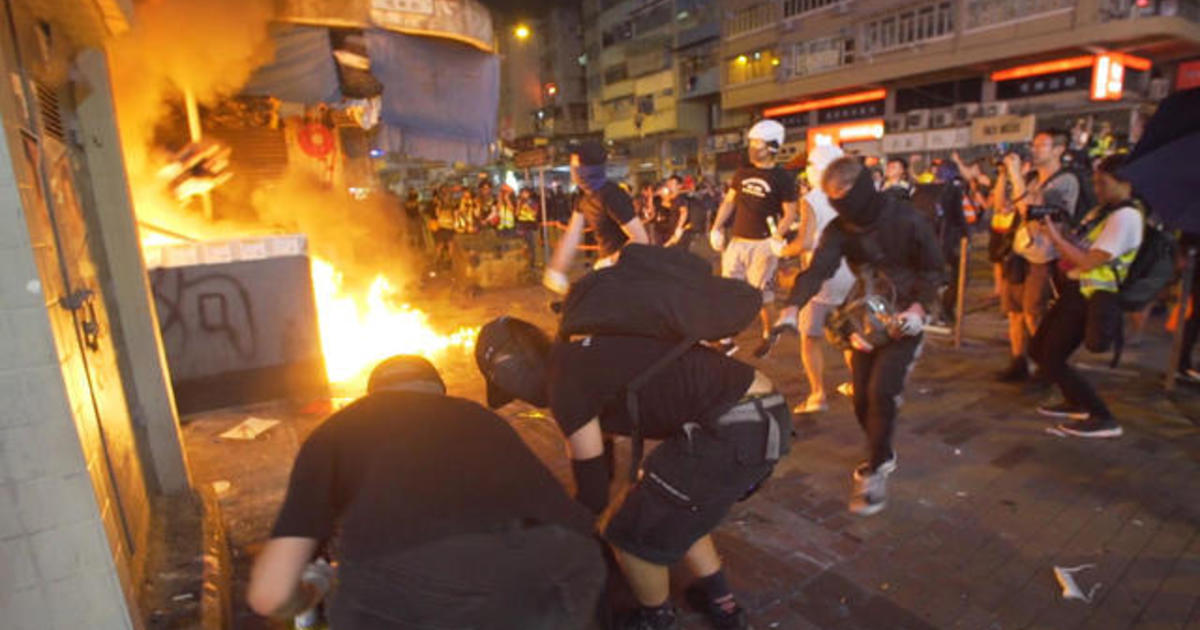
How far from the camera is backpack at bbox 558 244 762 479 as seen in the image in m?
2.34

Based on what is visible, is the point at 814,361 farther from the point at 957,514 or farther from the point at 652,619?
the point at 652,619

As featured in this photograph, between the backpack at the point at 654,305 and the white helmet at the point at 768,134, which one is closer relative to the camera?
the backpack at the point at 654,305

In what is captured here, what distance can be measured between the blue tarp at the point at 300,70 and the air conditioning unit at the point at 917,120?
102 feet

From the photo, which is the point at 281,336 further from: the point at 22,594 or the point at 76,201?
the point at 22,594

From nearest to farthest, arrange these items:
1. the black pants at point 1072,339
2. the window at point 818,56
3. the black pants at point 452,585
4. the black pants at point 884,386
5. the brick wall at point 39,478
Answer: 1. the black pants at point 452,585
2. the brick wall at point 39,478
3. the black pants at point 884,386
4. the black pants at point 1072,339
5. the window at point 818,56

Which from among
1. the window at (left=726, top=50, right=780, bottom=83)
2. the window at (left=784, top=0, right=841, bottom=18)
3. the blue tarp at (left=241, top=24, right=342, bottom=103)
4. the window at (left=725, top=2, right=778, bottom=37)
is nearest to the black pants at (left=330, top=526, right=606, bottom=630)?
the blue tarp at (left=241, top=24, right=342, bottom=103)

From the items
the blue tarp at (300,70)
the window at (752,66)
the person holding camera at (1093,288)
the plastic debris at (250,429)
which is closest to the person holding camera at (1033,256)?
the person holding camera at (1093,288)

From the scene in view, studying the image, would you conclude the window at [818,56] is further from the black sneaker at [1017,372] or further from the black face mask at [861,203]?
the black face mask at [861,203]

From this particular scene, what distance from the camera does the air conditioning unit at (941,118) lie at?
29.8 m

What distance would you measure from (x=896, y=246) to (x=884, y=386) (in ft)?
2.75

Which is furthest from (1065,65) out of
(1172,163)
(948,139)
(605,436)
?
(605,436)

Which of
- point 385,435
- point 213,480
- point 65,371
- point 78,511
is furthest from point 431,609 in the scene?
point 213,480

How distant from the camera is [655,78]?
48.6m

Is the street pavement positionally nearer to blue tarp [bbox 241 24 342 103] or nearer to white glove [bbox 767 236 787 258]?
white glove [bbox 767 236 787 258]
